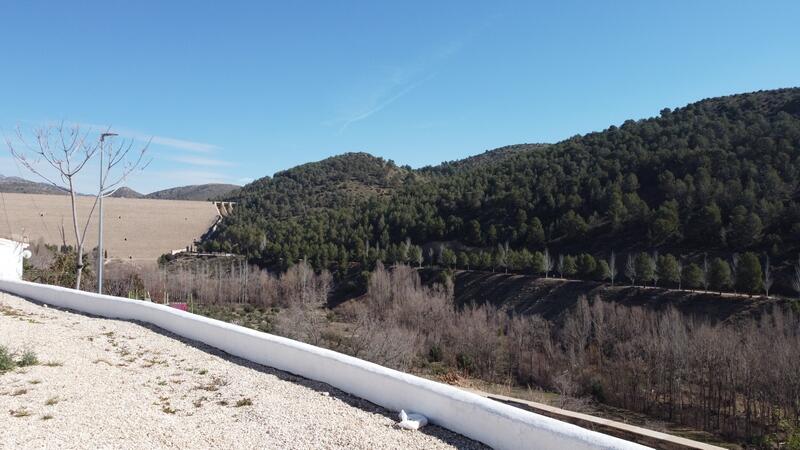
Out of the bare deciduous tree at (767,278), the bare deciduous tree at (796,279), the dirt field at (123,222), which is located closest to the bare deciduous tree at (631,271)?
the bare deciduous tree at (767,278)

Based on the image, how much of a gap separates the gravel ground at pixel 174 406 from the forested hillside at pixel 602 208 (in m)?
31.2

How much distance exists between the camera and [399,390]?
5.98 metres

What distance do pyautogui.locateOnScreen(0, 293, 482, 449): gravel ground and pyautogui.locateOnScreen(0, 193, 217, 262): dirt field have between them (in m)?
55.2

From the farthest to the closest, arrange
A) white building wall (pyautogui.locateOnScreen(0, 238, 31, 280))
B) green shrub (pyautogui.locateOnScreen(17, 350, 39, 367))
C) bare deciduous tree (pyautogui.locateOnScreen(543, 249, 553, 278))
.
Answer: bare deciduous tree (pyautogui.locateOnScreen(543, 249, 553, 278))
white building wall (pyautogui.locateOnScreen(0, 238, 31, 280))
green shrub (pyautogui.locateOnScreen(17, 350, 39, 367))

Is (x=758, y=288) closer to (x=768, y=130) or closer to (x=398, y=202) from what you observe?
(x=768, y=130)

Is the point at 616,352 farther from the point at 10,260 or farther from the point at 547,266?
the point at 10,260

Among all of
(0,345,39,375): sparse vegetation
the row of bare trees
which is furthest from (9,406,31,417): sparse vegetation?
the row of bare trees

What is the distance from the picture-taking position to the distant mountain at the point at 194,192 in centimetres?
13012

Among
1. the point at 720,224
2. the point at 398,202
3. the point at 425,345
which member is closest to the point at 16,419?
the point at 425,345

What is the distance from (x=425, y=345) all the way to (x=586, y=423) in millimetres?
25133

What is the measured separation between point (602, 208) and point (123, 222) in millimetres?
55972

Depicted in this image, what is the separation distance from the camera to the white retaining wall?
178 inches

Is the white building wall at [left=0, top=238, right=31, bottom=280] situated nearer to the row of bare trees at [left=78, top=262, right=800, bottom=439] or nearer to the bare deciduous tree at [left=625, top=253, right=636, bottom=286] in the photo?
the row of bare trees at [left=78, top=262, right=800, bottom=439]

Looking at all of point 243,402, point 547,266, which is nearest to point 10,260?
point 243,402
